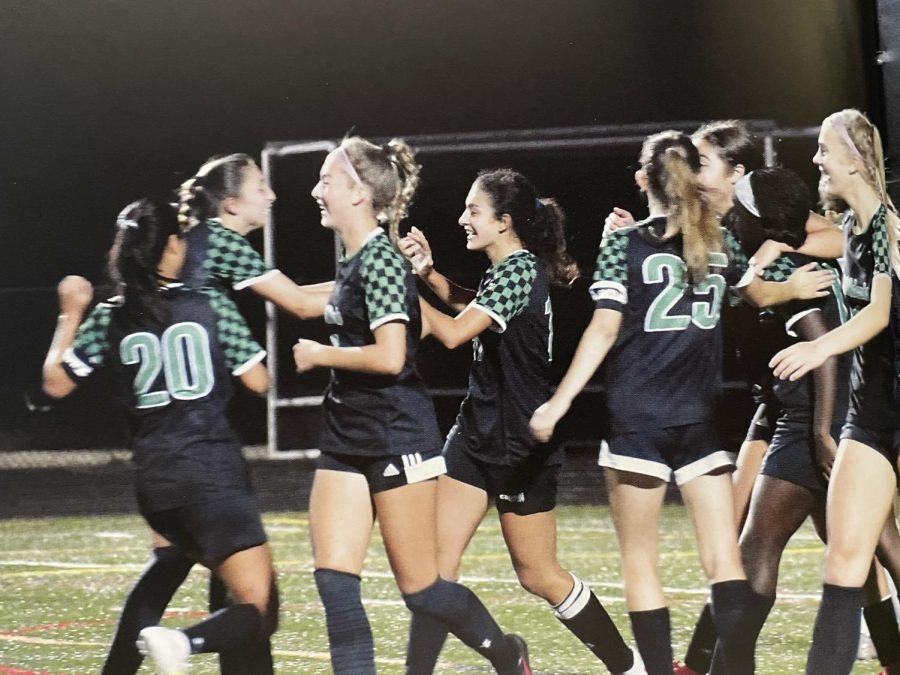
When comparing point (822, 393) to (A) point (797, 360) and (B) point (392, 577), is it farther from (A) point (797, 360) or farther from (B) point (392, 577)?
(B) point (392, 577)

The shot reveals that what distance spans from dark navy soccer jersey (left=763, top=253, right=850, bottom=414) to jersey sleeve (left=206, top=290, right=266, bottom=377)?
4.90 feet

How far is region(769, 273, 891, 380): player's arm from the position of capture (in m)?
3.67

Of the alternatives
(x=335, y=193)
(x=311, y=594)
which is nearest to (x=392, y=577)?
(x=311, y=594)

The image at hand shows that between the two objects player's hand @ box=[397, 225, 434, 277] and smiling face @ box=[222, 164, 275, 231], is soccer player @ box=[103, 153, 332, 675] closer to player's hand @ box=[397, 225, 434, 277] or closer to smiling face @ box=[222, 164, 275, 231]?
smiling face @ box=[222, 164, 275, 231]

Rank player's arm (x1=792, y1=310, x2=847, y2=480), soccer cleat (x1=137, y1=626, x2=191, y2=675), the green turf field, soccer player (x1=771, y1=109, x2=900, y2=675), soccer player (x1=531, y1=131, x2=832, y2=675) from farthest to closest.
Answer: the green turf field → player's arm (x1=792, y1=310, x2=847, y2=480) → soccer player (x1=531, y1=131, x2=832, y2=675) → soccer player (x1=771, y1=109, x2=900, y2=675) → soccer cleat (x1=137, y1=626, x2=191, y2=675)

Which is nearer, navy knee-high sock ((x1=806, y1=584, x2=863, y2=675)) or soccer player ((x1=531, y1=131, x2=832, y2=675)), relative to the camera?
navy knee-high sock ((x1=806, y1=584, x2=863, y2=675))

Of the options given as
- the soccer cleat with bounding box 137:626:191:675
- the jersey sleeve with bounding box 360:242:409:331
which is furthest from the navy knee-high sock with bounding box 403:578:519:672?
the jersey sleeve with bounding box 360:242:409:331

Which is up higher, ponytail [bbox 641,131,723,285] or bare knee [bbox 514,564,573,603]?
ponytail [bbox 641,131,723,285]

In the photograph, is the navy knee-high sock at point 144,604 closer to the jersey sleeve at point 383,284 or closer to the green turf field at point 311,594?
the green turf field at point 311,594

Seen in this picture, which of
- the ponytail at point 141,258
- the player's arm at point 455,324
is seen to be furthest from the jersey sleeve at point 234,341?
the player's arm at point 455,324

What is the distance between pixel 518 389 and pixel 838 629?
103 centimetres

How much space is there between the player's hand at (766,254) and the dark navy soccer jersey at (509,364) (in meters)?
0.63

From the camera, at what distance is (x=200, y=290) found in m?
3.30

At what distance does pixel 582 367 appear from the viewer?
130 inches
